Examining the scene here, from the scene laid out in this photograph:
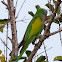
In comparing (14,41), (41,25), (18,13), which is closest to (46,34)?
(41,25)

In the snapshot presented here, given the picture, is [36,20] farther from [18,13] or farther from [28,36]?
[18,13]

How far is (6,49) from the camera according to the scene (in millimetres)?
796

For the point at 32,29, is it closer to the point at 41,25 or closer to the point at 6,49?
the point at 41,25

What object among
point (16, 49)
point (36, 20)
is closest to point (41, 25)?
point (36, 20)

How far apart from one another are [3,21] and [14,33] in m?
0.10

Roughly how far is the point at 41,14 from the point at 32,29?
0.35 feet

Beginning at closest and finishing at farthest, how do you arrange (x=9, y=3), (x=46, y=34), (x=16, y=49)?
(x=46, y=34) < (x=16, y=49) < (x=9, y=3)

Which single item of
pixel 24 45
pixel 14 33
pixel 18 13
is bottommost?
pixel 24 45

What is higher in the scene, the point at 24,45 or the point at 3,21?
the point at 3,21

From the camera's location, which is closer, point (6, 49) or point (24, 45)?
point (24, 45)

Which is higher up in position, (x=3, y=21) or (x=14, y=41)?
(x=3, y=21)

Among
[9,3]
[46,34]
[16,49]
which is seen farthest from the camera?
[9,3]

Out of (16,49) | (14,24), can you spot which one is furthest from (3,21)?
(16,49)

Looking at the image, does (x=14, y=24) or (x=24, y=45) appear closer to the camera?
(x=24, y=45)
